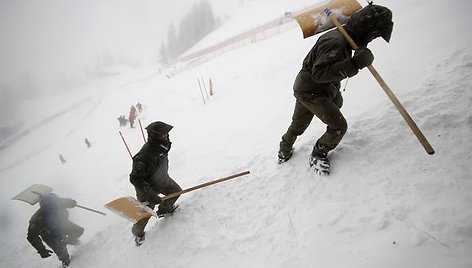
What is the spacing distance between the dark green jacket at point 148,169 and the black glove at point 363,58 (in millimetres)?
3071

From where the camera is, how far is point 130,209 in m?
4.17

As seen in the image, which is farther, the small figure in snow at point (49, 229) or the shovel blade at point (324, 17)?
the small figure in snow at point (49, 229)

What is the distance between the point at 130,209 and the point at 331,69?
12.3 ft

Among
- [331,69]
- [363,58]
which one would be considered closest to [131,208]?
[331,69]

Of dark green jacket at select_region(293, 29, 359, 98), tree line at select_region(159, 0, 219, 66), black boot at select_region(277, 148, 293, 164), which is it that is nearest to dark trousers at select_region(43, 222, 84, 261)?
black boot at select_region(277, 148, 293, 164)

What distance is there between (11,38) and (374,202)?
174 m

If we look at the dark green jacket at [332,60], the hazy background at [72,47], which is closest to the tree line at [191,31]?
the hazy background at [72,47]

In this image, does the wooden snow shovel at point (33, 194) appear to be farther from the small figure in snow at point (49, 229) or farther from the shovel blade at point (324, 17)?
the shovel blade at point (324, 17)

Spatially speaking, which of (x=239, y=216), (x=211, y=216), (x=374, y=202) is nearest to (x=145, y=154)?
(x=211, y=216)

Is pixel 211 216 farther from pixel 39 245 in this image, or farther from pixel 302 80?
pixel 39 245

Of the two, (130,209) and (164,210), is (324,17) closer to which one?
(164,210)

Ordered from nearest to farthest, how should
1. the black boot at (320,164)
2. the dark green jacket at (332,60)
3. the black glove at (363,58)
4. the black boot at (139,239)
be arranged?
the black glove at (363,58)
the dark green jacket at (332,60)
the black boot at (320,164)
the black boot at (139,239)

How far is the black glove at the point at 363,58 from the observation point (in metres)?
2.56

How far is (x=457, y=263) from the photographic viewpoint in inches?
81.4
